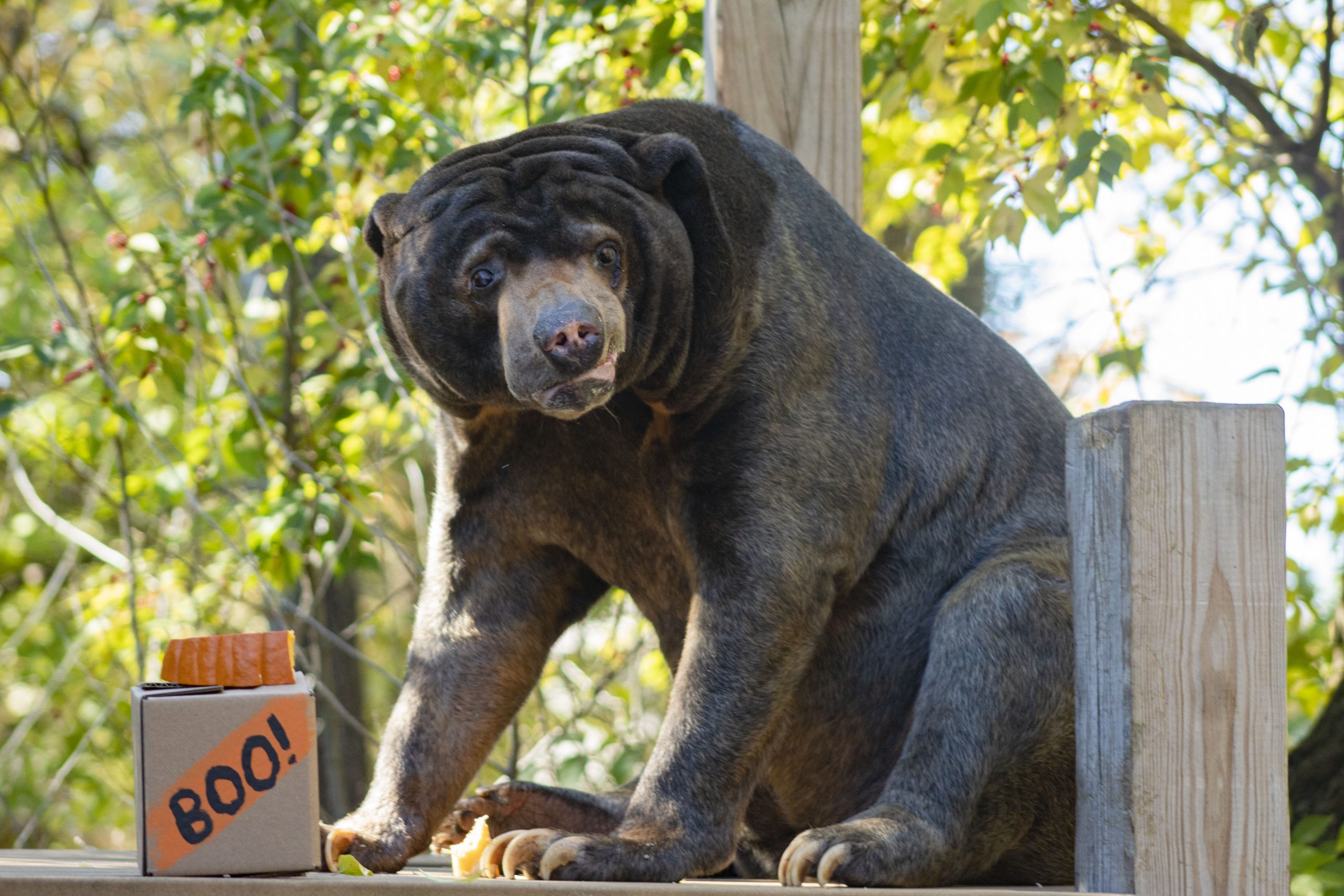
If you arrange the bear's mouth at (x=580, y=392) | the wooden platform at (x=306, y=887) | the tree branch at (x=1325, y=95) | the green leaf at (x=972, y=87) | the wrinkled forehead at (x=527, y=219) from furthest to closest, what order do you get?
the tree branch at (x=1325, y=95) < the green leaf at (x=972, y=87) < the wrinkled forehead at (x=527, y=219) < the bear's mouth at (x=580, y=392) < the wooden platform at (x=306, y=887)

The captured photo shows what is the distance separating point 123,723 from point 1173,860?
505 centimetres

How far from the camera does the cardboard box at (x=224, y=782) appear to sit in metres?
1.77

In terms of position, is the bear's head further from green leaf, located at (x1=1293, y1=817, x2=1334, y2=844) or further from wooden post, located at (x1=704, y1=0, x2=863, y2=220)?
green leaf, located at (x1=1293, y1=817, x2=1334, y2=844)

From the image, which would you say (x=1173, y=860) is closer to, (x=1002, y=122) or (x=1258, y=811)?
(x=1258, y=811)

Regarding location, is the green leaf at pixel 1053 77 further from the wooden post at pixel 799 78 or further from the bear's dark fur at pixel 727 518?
the bear's dark fur at pixel 727 518

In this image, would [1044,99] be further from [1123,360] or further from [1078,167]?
[1123,360]

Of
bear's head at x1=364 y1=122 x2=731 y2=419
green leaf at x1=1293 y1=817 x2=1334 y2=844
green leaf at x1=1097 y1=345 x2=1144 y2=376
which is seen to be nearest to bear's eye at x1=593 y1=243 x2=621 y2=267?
bear's head at x1=364 y1=122 x2=731 y2=419

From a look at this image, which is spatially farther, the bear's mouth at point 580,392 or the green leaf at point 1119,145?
the green leaf at point 1119,145

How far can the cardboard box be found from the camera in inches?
69.9

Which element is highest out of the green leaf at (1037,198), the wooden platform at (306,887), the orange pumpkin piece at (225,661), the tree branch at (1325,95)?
the tree branch at (1325,95)

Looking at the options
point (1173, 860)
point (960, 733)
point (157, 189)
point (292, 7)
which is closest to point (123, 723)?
point (292, 7)

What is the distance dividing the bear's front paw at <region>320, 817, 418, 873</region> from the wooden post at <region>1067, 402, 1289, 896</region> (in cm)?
119

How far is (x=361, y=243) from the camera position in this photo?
464 centimetres

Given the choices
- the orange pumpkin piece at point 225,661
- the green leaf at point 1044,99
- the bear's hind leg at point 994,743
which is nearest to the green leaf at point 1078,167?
the green leaf at point 1044,99
